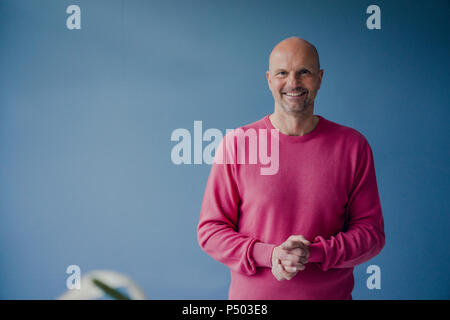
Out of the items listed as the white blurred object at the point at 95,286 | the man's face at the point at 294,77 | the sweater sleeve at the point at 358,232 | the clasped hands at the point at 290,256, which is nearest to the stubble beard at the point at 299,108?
the man's face at the point at 294,77

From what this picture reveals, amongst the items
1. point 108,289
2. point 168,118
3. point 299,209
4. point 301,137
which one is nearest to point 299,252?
point 299,209

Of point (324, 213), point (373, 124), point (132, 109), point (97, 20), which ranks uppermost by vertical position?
point (97, 20)

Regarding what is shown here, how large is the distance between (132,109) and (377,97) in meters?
1.21

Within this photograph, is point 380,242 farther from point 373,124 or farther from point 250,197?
point 373,124

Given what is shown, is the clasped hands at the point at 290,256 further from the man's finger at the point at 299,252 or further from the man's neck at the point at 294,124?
the man's neck at the point at 294,124

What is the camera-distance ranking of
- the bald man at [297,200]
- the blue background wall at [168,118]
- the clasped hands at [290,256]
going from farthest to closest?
1. the blue background wall at [168,118]
2. the bald man at [297,200]
3. the clasped hands at [290,256]

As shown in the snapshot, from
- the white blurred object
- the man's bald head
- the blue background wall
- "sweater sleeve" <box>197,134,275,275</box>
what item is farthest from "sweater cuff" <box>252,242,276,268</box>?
the white blurred object

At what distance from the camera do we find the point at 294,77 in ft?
3.19

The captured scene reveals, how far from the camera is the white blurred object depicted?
5.49 ft

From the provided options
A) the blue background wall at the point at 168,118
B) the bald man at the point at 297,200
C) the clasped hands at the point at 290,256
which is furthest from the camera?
the blue background wall at the point at 168,118

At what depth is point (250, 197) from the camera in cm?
99

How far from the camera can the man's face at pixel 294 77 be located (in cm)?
97

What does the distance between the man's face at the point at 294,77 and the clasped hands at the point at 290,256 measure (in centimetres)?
39
